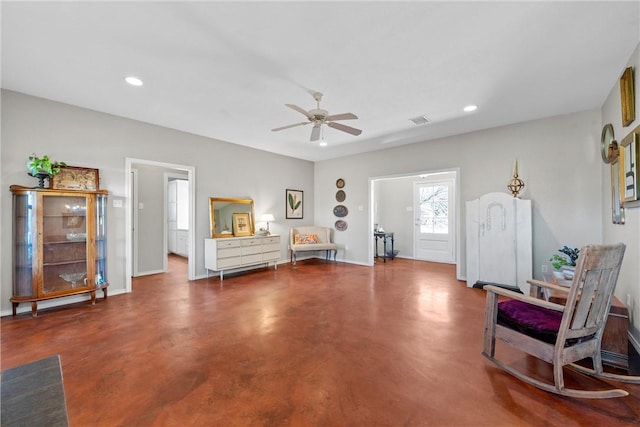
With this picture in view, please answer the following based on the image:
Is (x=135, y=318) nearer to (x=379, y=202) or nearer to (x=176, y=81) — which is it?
(x=176, y=81)

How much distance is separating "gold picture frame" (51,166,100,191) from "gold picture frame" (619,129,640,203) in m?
5.98

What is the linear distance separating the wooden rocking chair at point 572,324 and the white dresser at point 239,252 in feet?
13.9

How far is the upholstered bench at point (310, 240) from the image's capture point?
21.6ft

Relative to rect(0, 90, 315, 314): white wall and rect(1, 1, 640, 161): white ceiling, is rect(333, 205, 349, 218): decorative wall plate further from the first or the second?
rect(1, 1, 640, 161): white ceiling

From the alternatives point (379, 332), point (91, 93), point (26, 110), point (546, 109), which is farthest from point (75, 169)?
point (546, 109)

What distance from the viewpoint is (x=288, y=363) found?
2236 millimetres

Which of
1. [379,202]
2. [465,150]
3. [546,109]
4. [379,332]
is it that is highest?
[546,109]

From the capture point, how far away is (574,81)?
3.03 meters

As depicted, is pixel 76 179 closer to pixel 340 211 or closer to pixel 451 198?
pixel 340 211

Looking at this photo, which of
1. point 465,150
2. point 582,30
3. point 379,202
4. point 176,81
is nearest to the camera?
point 582,30

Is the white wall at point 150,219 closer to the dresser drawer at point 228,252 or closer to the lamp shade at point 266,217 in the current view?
the dresser drawer at point 228,252

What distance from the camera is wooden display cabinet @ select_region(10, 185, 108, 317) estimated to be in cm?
324

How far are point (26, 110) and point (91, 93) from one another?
2.81ft

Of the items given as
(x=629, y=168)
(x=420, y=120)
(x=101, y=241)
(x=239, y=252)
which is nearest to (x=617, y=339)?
(x=629, y=168)
